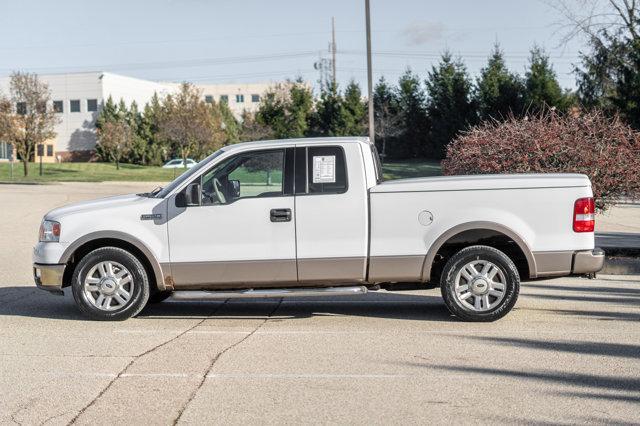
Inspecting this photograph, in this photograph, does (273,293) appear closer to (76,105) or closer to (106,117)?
(106,117)

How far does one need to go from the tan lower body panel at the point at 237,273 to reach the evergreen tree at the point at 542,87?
44329mm

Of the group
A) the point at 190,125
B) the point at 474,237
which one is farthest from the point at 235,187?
the point at 190,125

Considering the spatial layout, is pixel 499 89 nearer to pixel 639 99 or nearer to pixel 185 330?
pixel 639 99

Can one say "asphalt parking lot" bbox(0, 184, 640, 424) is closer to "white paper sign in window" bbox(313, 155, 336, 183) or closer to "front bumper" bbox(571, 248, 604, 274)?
"front bumper" bbox(571, 248, 604, 274)

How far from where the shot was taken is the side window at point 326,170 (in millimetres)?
8906

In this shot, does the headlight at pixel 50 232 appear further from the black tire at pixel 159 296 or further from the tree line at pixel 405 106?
the tree line at pixel 405 106

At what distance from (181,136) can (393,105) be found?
16.2 metres

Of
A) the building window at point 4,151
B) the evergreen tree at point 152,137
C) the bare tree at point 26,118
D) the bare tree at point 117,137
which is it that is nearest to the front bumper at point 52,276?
the bare tree at point 26,118

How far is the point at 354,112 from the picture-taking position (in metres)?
60.4

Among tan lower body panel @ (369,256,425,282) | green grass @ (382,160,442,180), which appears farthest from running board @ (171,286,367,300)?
green grass @ (382,160,442,180)

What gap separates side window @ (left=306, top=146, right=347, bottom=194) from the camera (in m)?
8.91

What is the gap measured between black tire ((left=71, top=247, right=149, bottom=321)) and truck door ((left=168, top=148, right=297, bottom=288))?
1.20ft

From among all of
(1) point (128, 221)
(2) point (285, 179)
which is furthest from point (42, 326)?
(2) point (285, 179)

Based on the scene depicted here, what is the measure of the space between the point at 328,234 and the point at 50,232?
305 centimetres
